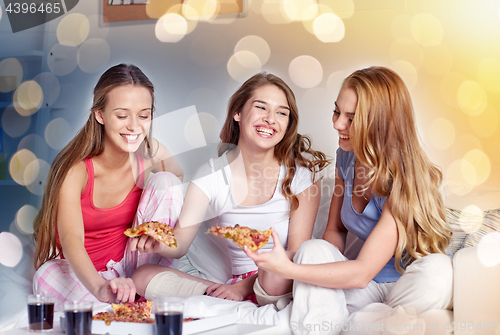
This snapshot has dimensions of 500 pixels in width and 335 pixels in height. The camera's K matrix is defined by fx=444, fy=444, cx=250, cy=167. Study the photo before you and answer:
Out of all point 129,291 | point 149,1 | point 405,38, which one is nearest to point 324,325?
point 129,291

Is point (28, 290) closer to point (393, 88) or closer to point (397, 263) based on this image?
→ point (397, 263)

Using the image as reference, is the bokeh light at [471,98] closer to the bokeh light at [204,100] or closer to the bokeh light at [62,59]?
the bokeh light at [204,100]

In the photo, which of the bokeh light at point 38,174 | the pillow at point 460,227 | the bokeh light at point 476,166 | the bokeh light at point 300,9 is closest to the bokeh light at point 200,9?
the bokeh light at point 300,9

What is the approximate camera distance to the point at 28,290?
1.58 meters

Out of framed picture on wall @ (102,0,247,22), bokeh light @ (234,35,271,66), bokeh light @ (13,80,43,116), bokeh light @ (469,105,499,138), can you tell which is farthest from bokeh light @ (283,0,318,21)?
bokeh light @ (13,80,43,116)

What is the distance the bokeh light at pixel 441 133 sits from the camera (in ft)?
6.14

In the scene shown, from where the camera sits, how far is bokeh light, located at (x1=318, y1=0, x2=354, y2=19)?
2049 mm

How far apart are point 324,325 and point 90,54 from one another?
75.8 inches

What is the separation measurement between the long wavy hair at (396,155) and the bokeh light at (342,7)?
0.74 m

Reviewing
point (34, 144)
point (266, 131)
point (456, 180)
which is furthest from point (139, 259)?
point (456, 180)

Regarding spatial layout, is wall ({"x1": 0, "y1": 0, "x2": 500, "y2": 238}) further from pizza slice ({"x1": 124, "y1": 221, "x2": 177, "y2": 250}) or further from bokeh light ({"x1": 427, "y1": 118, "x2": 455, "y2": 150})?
pizza slice ({"x1": 124, "y1": 221, "x2": 177, "y2": 250})

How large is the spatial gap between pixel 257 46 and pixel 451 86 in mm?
906

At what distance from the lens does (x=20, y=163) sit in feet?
7.31

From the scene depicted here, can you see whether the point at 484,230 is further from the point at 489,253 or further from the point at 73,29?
the point at 73,29
